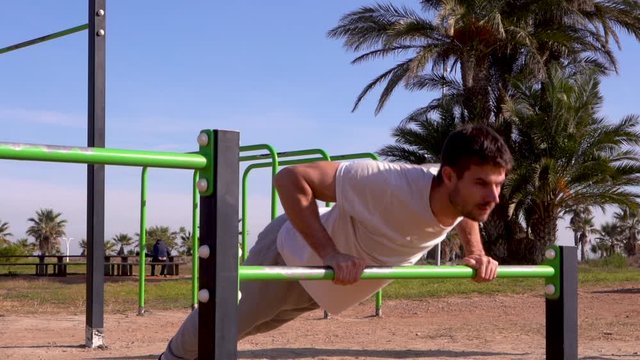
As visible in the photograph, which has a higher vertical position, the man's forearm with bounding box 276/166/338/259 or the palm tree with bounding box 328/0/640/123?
the palm tree with bounding box 328/0/640/123

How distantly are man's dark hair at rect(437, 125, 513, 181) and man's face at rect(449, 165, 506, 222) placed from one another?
0.02 m

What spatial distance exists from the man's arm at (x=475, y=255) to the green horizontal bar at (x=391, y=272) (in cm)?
3

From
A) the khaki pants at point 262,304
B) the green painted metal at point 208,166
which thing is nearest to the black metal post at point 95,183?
the khaki pants at point 262,304

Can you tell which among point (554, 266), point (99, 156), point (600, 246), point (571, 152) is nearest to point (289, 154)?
point (554, 266)

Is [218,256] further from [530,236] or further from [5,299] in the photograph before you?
[530,236]

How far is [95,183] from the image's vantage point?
246 inches

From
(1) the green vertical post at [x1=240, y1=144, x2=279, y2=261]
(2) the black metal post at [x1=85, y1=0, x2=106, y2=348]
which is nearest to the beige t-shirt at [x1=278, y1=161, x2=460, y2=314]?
(2) the black metal post at [x1=85, y1=0, x2=106, y2=348]

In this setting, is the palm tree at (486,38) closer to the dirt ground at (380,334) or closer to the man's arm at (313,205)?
the dirt ground at (380,334)

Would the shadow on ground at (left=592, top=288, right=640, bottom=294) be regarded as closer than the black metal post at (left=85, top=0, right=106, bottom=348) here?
No

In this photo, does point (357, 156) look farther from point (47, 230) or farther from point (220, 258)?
point (47, 230)

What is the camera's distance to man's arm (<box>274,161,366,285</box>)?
2.63 meters

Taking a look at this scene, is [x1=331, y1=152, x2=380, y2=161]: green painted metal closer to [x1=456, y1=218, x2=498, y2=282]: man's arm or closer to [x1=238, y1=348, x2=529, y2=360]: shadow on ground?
[x1=238, y1=348, x2=529, y2=360]: shadow on ground

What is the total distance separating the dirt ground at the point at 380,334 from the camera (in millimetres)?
6547

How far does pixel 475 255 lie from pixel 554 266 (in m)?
0.38
